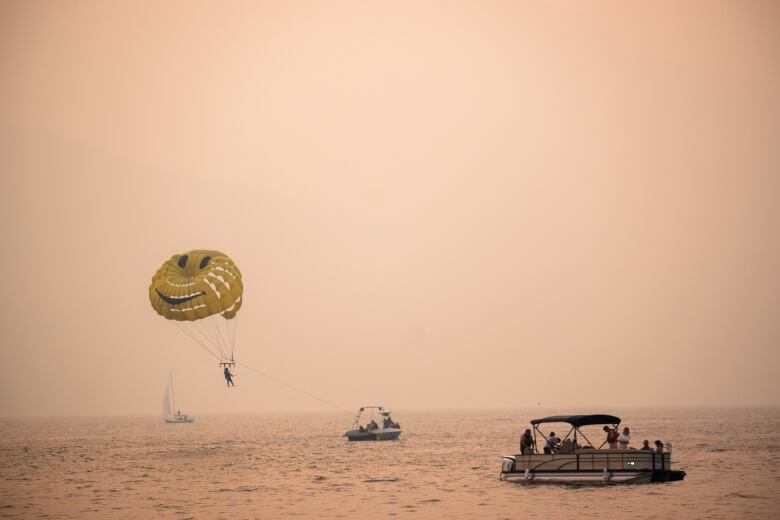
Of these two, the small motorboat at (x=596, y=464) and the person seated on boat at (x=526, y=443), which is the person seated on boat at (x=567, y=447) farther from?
the person seated on boat at (x=526, y=443)

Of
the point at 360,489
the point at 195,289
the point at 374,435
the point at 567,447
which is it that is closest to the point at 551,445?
the point at 567,447

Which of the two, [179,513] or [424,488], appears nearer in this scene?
[179,513]

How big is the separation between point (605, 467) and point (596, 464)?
45 cm

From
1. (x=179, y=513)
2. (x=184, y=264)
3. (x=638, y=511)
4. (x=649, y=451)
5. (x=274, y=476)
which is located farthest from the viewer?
(x=184, y=264)

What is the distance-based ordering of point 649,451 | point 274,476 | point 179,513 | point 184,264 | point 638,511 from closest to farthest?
point 638,511 → point 179,513 → point 649,451 → point 274,476 → point 184,264

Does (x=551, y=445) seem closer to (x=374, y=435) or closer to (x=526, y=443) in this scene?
(x=526, y=443)

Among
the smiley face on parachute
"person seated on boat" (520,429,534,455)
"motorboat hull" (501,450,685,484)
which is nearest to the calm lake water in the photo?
"motorboat hull" (501,450,685,484)

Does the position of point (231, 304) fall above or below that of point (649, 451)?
above

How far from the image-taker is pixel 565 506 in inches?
1734

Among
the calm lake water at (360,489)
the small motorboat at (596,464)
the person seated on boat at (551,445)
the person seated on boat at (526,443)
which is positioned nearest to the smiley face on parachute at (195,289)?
the calm lake water at (360,489)

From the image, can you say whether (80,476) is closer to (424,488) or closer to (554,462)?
(424,488)

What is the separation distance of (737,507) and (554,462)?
9.00m

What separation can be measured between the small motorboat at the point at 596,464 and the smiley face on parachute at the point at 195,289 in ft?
76.5

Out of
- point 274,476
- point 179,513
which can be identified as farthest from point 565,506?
point 274,476
